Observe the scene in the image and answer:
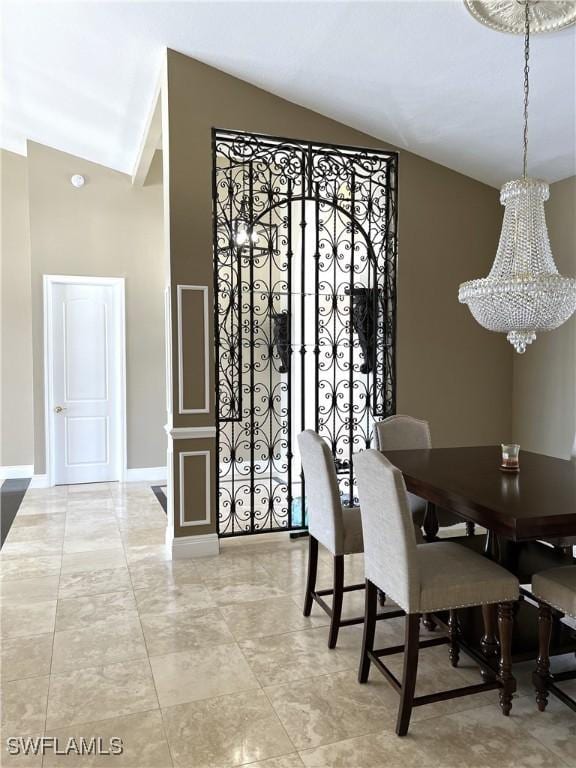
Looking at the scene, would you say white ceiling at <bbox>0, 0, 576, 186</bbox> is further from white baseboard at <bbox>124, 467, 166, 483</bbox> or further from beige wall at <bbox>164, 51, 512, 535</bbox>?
white baseboard at <bbox>124, 467, 166, 483</bbox>

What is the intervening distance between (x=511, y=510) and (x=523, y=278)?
1.17m

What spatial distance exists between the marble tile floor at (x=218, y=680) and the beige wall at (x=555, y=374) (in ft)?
6.51

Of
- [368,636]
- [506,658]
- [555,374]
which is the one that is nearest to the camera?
[506,658]

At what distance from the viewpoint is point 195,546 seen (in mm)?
4004

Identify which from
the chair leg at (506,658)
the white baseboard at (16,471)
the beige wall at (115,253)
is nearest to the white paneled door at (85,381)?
the beige wall at (115,253)

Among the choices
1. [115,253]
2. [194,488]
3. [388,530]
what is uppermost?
[115,253]

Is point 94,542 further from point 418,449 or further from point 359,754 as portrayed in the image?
point 359,754

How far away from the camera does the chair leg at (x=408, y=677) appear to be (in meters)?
2.10

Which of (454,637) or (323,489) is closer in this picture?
(454,637)

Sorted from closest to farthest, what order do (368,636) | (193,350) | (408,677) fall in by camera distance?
1. (408,677)
2. (368,636)
3. (193,350)

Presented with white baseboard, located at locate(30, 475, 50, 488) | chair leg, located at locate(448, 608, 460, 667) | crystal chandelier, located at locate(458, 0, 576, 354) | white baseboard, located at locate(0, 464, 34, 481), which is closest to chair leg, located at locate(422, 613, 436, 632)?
chair leg, located at locate(448, 608, 460, 667)

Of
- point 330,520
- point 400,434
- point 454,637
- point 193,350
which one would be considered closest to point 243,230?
point 193,350

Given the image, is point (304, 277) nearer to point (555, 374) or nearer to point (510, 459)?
point (555, 374)

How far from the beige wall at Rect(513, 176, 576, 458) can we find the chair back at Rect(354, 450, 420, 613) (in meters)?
2.62
